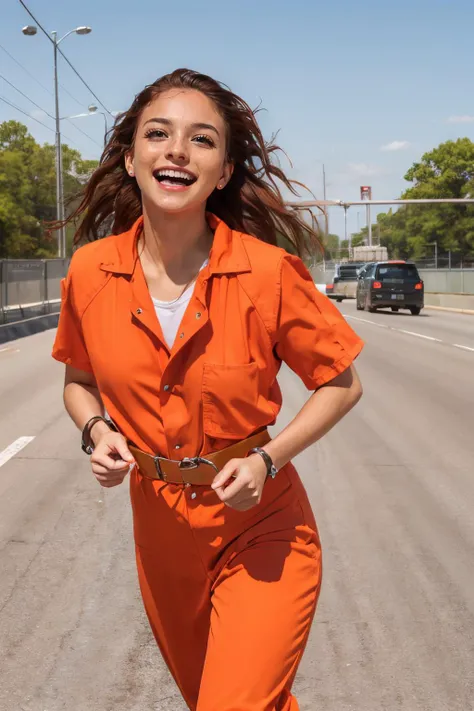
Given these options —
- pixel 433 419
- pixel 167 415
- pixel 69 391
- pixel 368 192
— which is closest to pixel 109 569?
pixel 69 391


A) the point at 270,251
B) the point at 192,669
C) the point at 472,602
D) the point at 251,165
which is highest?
the point at 251,165

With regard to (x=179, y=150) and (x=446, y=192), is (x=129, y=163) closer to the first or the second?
(x=179, y=150)

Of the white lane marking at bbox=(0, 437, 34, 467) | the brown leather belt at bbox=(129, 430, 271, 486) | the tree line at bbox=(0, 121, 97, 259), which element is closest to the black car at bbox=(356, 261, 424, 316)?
the white lane marking at bbox=(0, 437, 34, 467)

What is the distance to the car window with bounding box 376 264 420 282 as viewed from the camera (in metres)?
34.5

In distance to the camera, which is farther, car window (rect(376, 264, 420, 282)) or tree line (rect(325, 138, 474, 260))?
tree line (rect(325, 138, 474, 260))

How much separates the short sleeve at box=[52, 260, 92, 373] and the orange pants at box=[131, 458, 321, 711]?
35 cm

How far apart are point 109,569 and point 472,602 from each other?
1.76 meters

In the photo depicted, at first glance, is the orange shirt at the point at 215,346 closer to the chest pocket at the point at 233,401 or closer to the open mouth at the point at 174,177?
the chest pocket at the point at 233,401

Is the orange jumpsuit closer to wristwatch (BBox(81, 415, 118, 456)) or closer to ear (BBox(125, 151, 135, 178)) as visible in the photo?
wristwatch (BBox(81, 415, 118, 456))

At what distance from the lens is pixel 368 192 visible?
455 feet

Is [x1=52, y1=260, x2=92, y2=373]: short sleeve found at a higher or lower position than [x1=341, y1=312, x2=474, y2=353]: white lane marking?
higher

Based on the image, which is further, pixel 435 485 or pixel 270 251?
pixel 435 485

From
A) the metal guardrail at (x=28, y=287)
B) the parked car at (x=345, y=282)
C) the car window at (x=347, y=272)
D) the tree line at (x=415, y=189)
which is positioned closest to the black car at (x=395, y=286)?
the metal guardrail at (x=28, y=287)

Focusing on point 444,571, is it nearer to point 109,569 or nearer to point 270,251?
point 109,569
